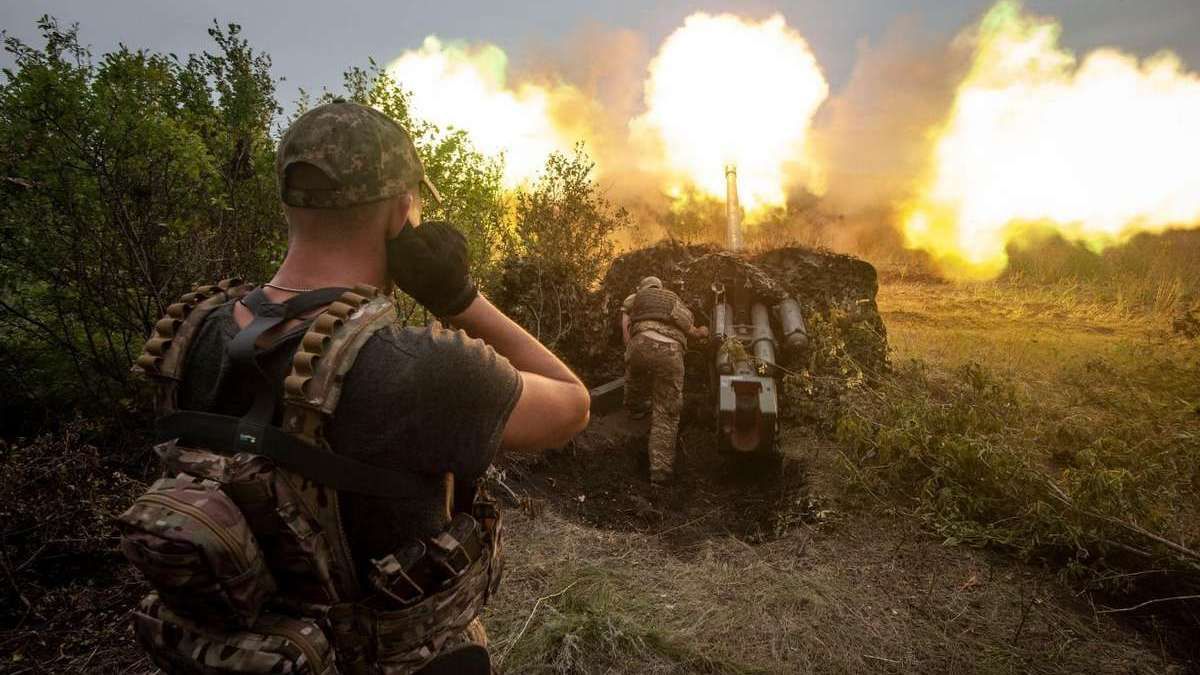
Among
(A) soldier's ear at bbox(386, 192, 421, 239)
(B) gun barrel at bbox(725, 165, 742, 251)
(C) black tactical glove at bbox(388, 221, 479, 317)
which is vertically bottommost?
(C) black tactical glove at bbox(388, 221, 479, 317)

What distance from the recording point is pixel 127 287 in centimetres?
471

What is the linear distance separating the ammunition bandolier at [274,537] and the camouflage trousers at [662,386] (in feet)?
15.9

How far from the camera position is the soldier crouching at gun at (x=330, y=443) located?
1.23 meters

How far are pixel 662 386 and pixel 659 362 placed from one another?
0.28 m

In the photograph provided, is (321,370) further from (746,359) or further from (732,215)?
(732,215)

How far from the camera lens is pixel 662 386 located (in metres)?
6.44

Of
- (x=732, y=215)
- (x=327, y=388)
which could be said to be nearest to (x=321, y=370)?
(x=327, y=388)

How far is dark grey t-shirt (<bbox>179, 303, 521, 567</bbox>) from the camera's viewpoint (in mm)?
1310

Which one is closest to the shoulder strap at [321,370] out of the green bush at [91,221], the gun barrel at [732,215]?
→ the green bush at [91,221]

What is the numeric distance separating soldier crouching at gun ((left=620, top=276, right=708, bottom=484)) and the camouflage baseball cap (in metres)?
4.98

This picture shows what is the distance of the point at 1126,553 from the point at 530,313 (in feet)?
20.3

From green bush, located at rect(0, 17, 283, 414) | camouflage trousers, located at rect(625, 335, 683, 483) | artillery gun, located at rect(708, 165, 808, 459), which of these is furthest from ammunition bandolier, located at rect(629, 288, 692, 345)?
green bush, located at rect(0, 17, 283, 414)

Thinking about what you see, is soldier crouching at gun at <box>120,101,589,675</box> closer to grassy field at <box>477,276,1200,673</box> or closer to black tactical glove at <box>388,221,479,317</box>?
black tactical glove at <box>388,221,479,317</box>

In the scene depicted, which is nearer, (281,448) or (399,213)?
(281,448)
